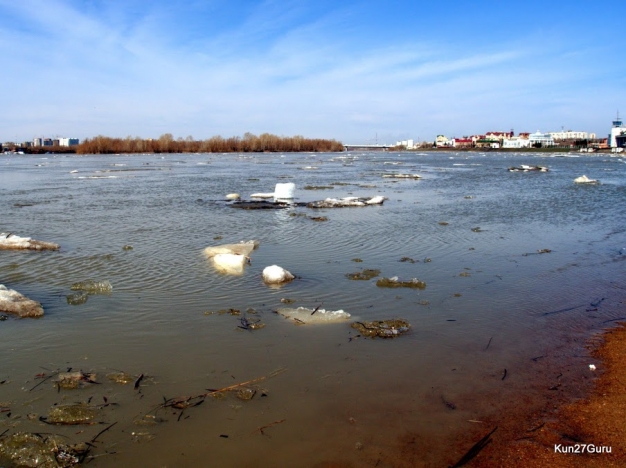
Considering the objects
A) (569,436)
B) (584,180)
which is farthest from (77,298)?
(584,180)

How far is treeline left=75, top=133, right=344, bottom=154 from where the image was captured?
94125mm

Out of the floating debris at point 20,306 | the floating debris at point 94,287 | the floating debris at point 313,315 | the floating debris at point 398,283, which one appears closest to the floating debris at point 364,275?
the floating debris at point 398,283

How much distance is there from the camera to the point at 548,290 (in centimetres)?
702

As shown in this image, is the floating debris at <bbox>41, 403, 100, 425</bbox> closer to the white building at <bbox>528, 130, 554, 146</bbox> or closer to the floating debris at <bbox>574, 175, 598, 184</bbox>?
the floating debris at <bbox>574, 175, 598, 184</bbox>

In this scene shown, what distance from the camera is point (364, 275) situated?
7.61 metres

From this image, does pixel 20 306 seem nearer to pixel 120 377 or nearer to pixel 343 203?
pixel 120 377

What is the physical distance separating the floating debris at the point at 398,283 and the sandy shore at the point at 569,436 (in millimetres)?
3088

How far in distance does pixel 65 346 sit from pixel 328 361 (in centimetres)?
288

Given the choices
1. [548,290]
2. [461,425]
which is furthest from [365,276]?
[461,425]

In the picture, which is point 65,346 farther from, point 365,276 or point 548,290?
point 548,290

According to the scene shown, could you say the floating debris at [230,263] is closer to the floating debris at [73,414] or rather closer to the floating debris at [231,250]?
the floating debris at [231,250]

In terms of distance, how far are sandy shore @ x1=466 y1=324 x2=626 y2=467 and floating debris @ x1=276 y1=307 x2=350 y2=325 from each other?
2451 millimetres

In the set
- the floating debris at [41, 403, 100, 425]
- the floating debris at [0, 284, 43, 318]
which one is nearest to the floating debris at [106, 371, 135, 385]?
the floating debris at [41, 403, 100, 425]

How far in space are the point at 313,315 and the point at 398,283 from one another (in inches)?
73.9
